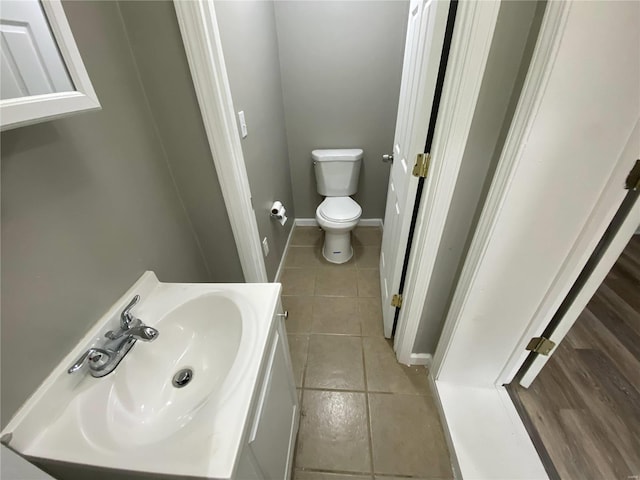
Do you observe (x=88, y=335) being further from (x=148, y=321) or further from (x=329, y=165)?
(x=329, y=165)

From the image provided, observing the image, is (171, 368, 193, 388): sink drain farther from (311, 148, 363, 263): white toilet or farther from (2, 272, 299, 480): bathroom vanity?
(311, 148, 363, 263): white toilet

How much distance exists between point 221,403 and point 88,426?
1.01ft

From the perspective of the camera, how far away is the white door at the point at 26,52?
0.48m

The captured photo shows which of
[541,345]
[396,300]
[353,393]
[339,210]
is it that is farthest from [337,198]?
[541,345]

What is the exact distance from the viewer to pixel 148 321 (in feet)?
2.70

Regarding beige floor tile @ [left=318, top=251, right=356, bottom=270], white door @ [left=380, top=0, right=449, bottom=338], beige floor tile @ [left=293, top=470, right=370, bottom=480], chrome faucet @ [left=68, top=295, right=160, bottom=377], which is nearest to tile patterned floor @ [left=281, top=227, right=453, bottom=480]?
beige floor tile @ [left=293, top=470, right=370, bottom=480]

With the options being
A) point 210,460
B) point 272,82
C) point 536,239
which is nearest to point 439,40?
point 536,239

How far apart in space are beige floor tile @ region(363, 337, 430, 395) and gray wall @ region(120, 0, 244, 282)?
93 centimetres

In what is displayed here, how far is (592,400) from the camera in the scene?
4.12 ft

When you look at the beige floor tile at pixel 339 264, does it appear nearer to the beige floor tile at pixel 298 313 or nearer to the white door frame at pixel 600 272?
the beige floor tile at pixel 298 313

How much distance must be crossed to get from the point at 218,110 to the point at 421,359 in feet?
4.96

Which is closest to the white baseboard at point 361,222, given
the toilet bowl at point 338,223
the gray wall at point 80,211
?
the toilet bowl at point 338,223

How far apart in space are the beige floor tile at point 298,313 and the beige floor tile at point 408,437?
1.87ft

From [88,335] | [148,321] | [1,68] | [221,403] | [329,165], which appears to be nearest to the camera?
[1,68]
